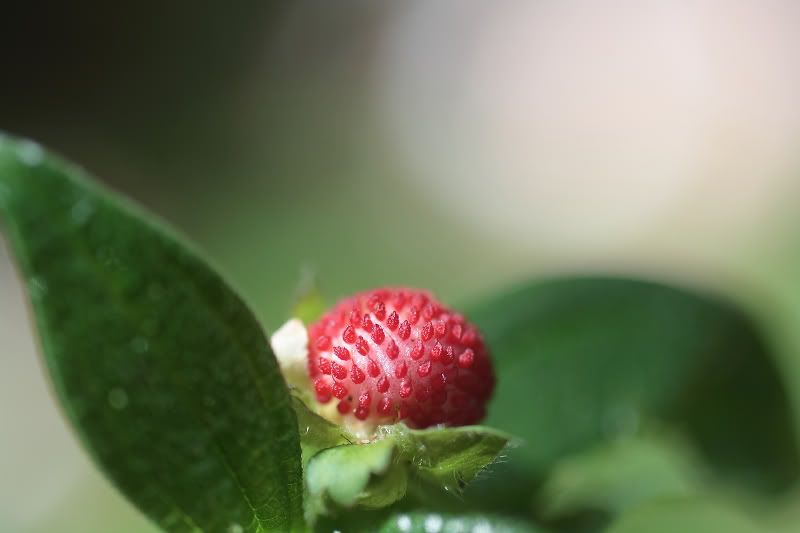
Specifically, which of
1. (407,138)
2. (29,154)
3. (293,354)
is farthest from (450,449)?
(407,138)

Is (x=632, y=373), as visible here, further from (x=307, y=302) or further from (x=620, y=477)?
(x=307, y=302)

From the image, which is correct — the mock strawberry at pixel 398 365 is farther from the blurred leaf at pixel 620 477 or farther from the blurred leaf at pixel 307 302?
the blurred leaf at pixel 620 477

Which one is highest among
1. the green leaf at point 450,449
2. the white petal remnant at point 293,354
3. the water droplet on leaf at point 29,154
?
the water droplet on leaf at point 29,154

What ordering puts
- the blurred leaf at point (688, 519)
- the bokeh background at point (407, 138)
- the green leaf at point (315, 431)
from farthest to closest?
the bokeh background at point (407, 138) → the blurred leaf at point (688, 519) → the green leaf at point (315, 431)

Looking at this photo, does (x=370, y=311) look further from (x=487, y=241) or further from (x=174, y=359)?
(x=487, y=241)

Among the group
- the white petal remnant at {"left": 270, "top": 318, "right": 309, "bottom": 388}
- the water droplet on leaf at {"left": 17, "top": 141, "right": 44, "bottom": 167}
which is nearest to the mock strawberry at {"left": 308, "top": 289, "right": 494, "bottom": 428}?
the white petal remnant at {"left": 270, "top": 318, "right": 309, "bottom": 388}

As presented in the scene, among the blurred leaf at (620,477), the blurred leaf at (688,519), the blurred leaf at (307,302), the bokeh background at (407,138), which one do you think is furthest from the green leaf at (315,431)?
the bokeh background at (407,138)

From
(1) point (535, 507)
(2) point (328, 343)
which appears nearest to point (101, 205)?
(2) point (328, 343)
